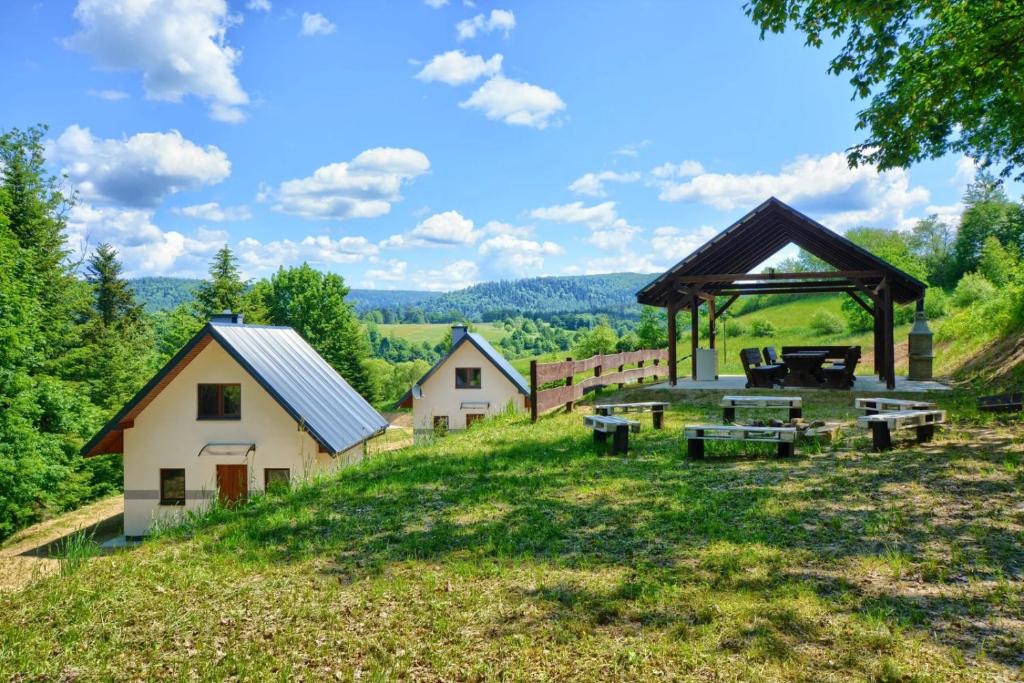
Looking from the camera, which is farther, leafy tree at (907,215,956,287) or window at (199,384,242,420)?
leafy tree at (907,215,956,287)

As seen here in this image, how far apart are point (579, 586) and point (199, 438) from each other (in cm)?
1651

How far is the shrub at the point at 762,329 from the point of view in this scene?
5289 cm

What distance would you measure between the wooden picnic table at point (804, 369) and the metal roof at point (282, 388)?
39.3 ft

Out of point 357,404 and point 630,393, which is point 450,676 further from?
point 357,404

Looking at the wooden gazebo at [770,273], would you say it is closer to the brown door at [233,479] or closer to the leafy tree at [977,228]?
the brown door at [233,479]

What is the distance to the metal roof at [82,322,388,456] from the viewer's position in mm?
16953

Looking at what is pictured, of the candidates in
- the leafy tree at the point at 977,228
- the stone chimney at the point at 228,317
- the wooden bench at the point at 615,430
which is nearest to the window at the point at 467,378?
the stone chimney at the point at 228,317

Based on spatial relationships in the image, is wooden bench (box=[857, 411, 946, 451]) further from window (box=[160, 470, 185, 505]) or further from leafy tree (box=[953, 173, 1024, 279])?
leafy tree (box=[953, 173, 1024, 279])

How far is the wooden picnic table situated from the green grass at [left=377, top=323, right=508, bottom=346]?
4598 inches

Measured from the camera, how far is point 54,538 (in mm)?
21938

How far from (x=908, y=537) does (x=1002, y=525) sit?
3.02ft

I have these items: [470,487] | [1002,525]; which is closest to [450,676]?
[470,487]

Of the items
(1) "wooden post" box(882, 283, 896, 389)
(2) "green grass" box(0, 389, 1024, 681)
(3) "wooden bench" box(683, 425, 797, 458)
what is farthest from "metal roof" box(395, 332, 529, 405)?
(2) "green grass" box(0, 389, 1024, 681)

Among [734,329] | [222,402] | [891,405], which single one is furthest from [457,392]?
[734,329]
